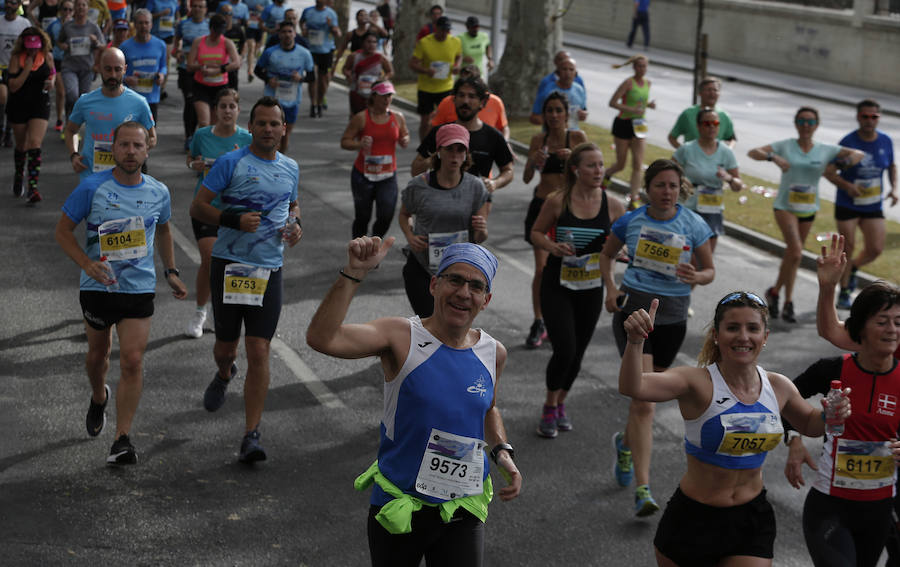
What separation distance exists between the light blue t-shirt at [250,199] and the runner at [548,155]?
271 centimetres

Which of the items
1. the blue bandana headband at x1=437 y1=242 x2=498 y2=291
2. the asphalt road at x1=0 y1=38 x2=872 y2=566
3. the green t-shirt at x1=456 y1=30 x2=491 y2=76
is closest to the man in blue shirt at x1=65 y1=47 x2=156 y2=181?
the asphalt road at x1=0 y1=38 x2=872 y2=566

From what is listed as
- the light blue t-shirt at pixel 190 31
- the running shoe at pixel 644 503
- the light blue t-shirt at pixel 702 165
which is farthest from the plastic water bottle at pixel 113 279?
the light blue t-shirt at pixel 190 31

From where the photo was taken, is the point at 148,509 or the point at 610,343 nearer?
the point at 148,509

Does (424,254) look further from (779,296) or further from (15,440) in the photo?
(779,296)

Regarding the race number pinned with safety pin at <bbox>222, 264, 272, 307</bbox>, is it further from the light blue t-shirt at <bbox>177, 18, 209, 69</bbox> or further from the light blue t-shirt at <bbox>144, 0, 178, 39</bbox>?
the light blue t-shirt at <bbox>144, 0, 178, 39</bbox>

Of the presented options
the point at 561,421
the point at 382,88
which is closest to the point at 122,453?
the point at 561,421

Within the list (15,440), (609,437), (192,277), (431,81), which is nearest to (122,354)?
(15,440)

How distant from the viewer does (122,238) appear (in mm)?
7250

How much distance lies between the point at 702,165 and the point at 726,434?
20.1ft

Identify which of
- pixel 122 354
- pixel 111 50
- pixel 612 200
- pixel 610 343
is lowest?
pixel 610 343

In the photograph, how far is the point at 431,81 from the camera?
17.7 meters

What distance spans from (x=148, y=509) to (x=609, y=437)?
119 inches

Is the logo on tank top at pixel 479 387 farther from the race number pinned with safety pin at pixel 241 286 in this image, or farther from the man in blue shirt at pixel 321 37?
the man in blue shirt at pixel 321 37

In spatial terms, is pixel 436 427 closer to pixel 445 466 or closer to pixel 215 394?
pixel 445 466
